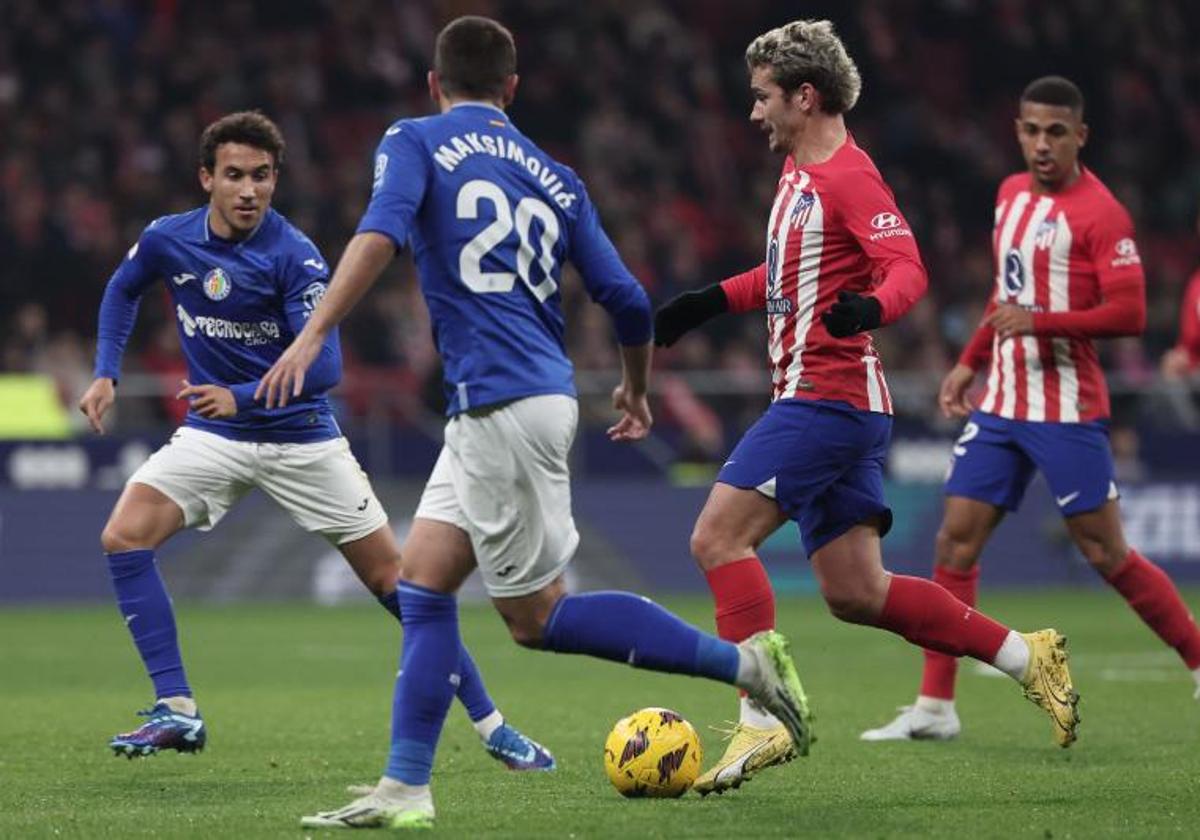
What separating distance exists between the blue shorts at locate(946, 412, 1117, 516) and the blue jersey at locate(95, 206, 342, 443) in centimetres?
268

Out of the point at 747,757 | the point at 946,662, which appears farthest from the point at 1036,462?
the point at 747,757

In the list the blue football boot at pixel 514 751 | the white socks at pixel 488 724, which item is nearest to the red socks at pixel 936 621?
the blue football boot at pixel 514 751

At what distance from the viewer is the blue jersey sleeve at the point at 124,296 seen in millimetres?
8094

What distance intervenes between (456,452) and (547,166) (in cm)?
84

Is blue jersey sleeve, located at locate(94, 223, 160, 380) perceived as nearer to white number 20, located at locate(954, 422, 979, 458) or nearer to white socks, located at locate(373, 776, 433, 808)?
white socks, located at locate(373, 776, 433, 808)

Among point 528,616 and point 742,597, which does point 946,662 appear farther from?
point 528,616

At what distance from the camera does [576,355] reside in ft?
60.4

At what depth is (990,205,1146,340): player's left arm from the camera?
8.43 m

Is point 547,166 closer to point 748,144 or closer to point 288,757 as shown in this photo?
point 288,757

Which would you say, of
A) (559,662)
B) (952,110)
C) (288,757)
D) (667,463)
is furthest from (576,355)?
(288,757)

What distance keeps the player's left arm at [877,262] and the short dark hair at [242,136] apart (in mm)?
2438

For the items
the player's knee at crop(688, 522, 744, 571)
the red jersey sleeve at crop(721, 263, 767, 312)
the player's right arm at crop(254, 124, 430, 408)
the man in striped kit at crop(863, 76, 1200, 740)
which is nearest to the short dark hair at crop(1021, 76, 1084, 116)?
the man in striped kit at crop(863, 76, 1200, 740)

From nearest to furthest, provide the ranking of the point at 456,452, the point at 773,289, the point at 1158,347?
1. the point at 456,452
2. the point at 773,289
3. the point at 1158,347

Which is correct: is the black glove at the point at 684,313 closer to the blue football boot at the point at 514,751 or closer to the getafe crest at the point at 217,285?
the blue football boot at the point at 514,751
